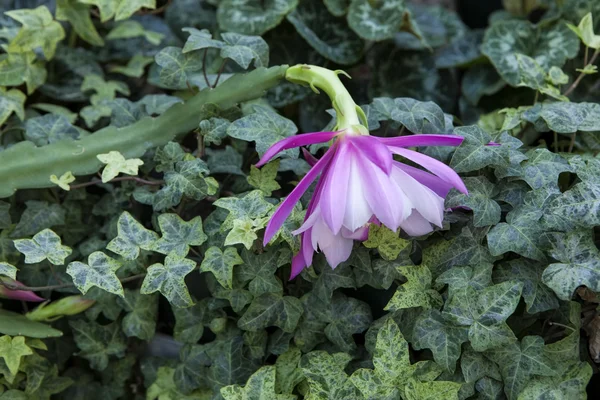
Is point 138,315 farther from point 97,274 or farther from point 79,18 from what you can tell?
point 79,18

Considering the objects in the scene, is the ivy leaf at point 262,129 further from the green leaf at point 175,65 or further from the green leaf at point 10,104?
the green leaf at point 10,104

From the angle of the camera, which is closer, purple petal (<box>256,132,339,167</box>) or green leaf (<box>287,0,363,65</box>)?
purple petal (<box>256,132,339,167</box>)

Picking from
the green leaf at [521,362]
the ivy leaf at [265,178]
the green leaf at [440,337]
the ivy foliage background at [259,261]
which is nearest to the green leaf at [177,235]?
the ivy foliage background at [259,261]

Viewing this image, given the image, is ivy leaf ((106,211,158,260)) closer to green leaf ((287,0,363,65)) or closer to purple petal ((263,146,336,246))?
purple petal ((263,146,336,246))

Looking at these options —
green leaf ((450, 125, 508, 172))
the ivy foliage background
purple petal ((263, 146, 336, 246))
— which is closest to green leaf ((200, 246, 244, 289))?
the ivy foliage background

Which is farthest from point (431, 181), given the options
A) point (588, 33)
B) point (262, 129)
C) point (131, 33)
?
point (131, 33)

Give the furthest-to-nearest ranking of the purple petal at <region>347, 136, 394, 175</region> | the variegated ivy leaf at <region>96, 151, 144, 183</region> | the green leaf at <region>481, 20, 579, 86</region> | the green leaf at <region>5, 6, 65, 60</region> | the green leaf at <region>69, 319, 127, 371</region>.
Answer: the green leaf at <region>481, 20, 579, 86</region>
the green leaf at <region>5, 6, 65, 60</region>
the green leaf at <region>69, 319, 127, 371</region>
the variegated ivy leaf at <region>96, 151, 144, 183</region>
the purple petal at <region>347, 136, 394, 175</region>
